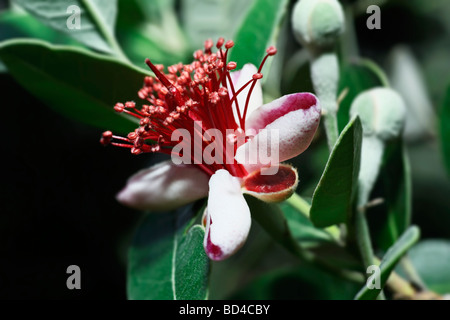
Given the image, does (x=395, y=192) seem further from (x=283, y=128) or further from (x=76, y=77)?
(x=76, y=77)

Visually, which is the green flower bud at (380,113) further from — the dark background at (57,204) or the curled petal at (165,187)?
the dark background at (57,204)

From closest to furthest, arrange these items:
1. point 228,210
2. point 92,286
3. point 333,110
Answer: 1. point 228,210
2. point 333,110
3. point 92,286

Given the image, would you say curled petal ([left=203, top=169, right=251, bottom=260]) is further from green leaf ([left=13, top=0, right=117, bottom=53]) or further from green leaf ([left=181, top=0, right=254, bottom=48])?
green leaf ([left=181, top=0, right=254, bottom=48])

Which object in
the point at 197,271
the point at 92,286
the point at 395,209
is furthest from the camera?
the point at 92,286

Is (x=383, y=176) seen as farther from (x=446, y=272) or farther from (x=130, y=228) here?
(x=130, y=228)

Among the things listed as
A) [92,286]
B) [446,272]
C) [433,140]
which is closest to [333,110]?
[446,272]

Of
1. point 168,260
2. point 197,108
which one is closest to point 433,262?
point 168,260

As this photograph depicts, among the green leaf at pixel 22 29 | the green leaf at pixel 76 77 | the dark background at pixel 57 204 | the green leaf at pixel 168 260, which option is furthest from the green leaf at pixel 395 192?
the green leaf at pixel 22 29
